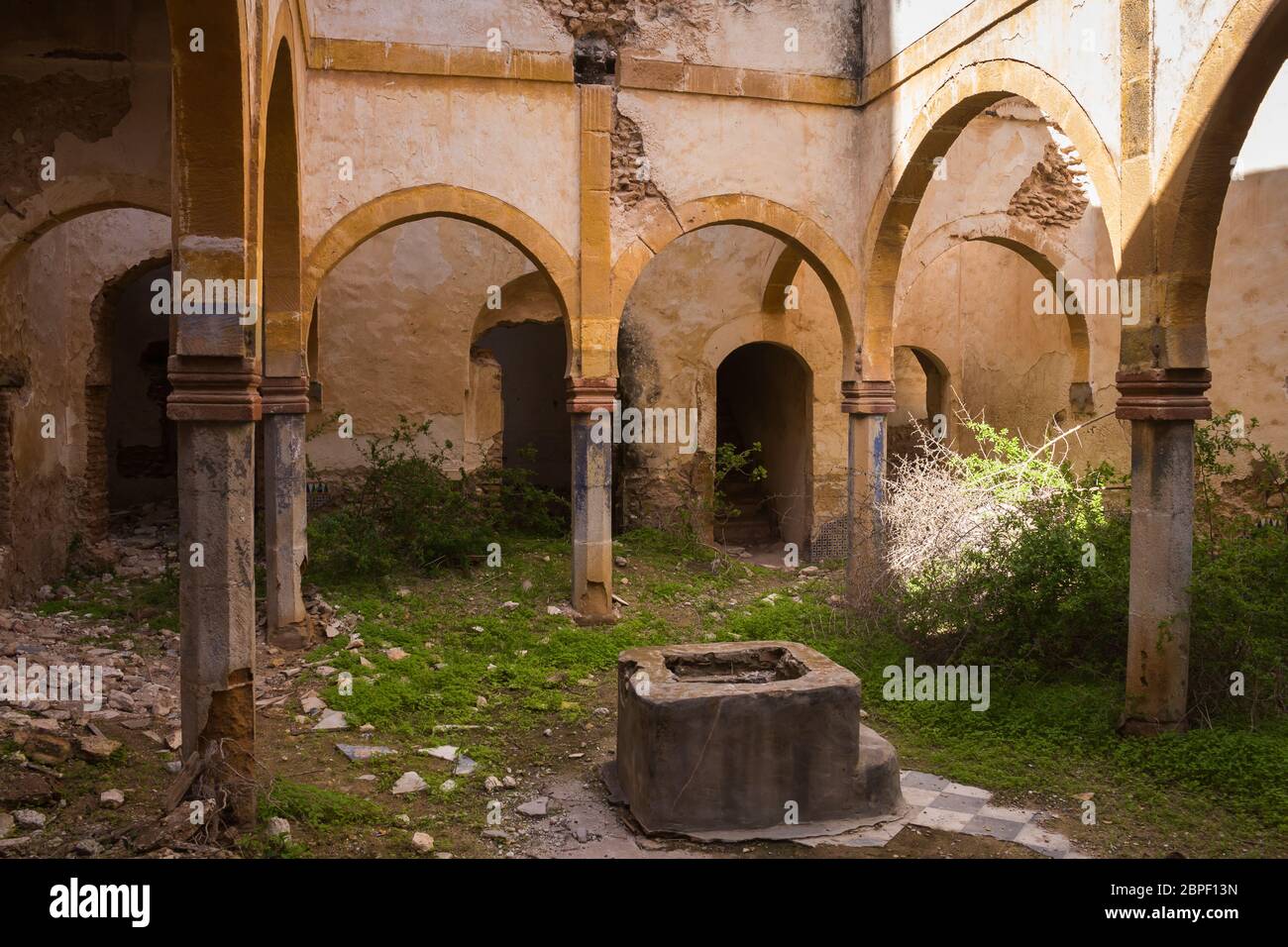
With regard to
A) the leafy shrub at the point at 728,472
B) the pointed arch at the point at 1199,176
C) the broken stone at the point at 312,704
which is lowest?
the broken stone at the point at 312,704

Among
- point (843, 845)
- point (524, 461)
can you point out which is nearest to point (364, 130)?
point (843, 845)

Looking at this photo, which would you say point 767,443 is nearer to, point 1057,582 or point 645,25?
point 645,25

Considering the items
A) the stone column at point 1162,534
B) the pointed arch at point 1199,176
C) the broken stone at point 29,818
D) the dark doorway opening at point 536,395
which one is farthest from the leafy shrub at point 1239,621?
the dark doorway opening at point 536,395

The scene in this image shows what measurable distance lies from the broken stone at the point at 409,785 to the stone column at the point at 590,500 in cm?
381

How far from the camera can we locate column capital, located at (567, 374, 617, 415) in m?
9.33

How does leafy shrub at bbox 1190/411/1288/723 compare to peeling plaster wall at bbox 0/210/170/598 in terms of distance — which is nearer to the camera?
leafy shrub at bbox 1190/411/1288/723

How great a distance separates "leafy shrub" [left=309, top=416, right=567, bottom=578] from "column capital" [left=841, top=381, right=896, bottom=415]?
12.5ft

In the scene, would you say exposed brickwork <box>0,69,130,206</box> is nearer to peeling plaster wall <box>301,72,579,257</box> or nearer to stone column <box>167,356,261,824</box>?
peeling plaster wall <box>301,72,579,257</box>

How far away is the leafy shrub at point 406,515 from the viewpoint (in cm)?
999

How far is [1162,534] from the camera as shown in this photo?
19.8 ft

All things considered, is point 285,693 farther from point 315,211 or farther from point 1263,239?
point 1263,239

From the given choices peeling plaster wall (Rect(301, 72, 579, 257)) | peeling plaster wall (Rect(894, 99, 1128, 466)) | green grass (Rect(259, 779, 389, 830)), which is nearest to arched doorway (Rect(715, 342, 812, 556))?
peeling plaster wall (Rect(894, 99, 1128, 466))

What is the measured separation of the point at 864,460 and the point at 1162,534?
4.22 meters

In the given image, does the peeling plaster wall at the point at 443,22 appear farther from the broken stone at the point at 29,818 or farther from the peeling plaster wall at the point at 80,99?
the broken stone at the point at 29,818
